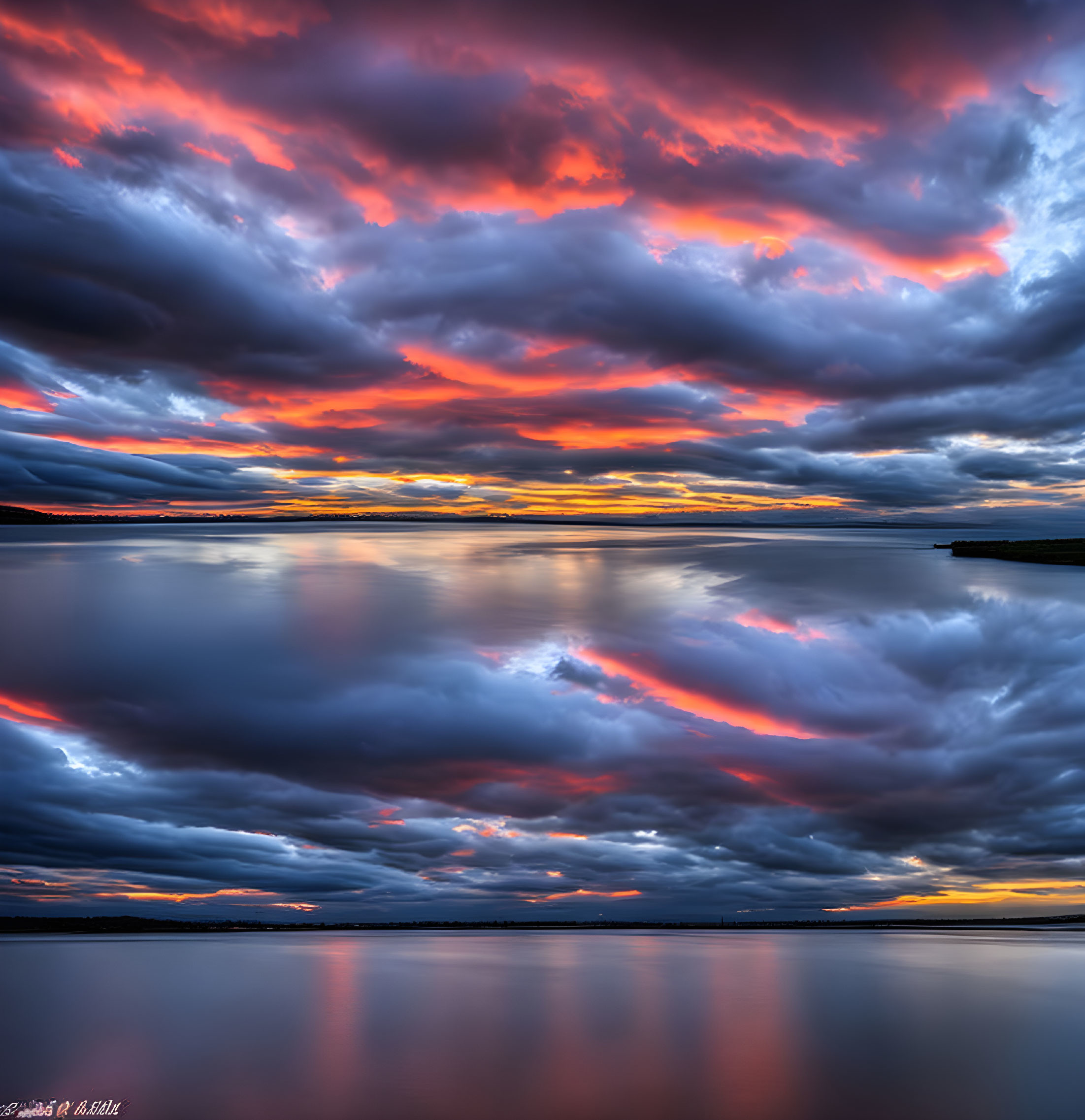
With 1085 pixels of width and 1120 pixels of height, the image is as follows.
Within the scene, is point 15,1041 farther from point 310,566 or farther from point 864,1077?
point 310,566

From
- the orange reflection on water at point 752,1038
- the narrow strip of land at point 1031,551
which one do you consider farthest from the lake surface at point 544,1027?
the narrow strip of land at point 1031,551

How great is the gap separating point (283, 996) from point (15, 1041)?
2715mm

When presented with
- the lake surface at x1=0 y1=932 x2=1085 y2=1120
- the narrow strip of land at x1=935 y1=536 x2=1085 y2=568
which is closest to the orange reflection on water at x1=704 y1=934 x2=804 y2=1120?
the lake surface at x1=0 y1=932 x2=1085 y2=1120

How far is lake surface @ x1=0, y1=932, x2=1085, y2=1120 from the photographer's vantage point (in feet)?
24.2

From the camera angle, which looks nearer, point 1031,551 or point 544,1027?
point 544,1027

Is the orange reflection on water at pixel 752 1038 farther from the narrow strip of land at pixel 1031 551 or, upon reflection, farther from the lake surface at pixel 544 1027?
the narrow strip of land at pixel 1031 551

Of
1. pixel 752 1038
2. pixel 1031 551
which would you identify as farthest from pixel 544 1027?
pixel 1031 551

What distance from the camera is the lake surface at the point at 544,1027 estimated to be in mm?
7391

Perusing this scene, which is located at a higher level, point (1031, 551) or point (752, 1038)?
point (1031, 551)

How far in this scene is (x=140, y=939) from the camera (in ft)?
36.6

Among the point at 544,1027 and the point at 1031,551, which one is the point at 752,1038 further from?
the point at 1031,551

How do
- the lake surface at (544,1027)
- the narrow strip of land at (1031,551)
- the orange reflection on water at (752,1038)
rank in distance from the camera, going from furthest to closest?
1. the narrow strip of land at (1031,551)
2. the orange reflection on water at (752,1038)
3. the lake surface at (544,1027)

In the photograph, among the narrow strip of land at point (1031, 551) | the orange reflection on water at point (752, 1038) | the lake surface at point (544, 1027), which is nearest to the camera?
the lake surface at point (544, 1027)

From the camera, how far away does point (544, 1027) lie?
8.95m
